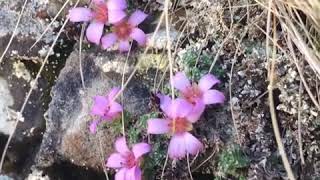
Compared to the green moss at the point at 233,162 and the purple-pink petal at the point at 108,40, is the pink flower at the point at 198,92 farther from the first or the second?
the purple-pink petal at the point at 108,40

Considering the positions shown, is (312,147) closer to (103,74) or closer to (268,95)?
(268,95)

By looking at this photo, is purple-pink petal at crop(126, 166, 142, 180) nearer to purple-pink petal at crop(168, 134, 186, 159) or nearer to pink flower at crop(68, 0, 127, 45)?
purple-pink petal at crop(168, 134, 186, 159)

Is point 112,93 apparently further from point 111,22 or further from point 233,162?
point 233,162

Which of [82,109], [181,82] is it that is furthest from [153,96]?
[82,109]

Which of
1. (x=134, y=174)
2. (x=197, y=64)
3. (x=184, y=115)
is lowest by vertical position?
(x=134, y=174)

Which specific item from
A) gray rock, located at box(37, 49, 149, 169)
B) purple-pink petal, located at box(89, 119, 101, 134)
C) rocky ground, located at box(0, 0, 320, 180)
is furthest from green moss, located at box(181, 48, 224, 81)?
purple-pink petal, located at box(89, 119, 101, 134)

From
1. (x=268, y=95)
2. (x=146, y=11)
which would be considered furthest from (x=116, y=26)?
(x=268, y=95)
